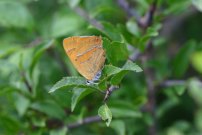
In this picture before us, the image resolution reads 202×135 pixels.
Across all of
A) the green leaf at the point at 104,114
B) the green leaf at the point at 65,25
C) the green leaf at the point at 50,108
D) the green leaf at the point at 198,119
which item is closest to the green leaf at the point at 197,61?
the green leaf at the point at 198,119

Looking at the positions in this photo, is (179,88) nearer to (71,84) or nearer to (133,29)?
(133,29)

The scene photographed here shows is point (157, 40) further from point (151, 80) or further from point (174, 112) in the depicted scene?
point (174, 112)

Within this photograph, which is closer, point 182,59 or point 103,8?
point 103,8

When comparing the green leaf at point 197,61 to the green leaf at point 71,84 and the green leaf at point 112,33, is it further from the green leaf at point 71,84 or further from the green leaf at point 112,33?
the green leaf at point 71,84

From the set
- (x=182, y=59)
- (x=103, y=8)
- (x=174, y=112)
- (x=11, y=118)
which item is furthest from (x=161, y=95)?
(x=11, y=118)

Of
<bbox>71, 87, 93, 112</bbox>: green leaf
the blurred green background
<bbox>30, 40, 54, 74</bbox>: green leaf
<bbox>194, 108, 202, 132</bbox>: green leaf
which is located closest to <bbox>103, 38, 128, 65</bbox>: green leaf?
the blurred green background

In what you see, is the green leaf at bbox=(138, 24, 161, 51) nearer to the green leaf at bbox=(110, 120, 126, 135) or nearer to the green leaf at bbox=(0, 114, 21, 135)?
the green leaf at bbox=(110, 120, 126, 135)

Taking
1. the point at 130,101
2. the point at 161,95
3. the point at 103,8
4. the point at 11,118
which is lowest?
the point at 161,95
